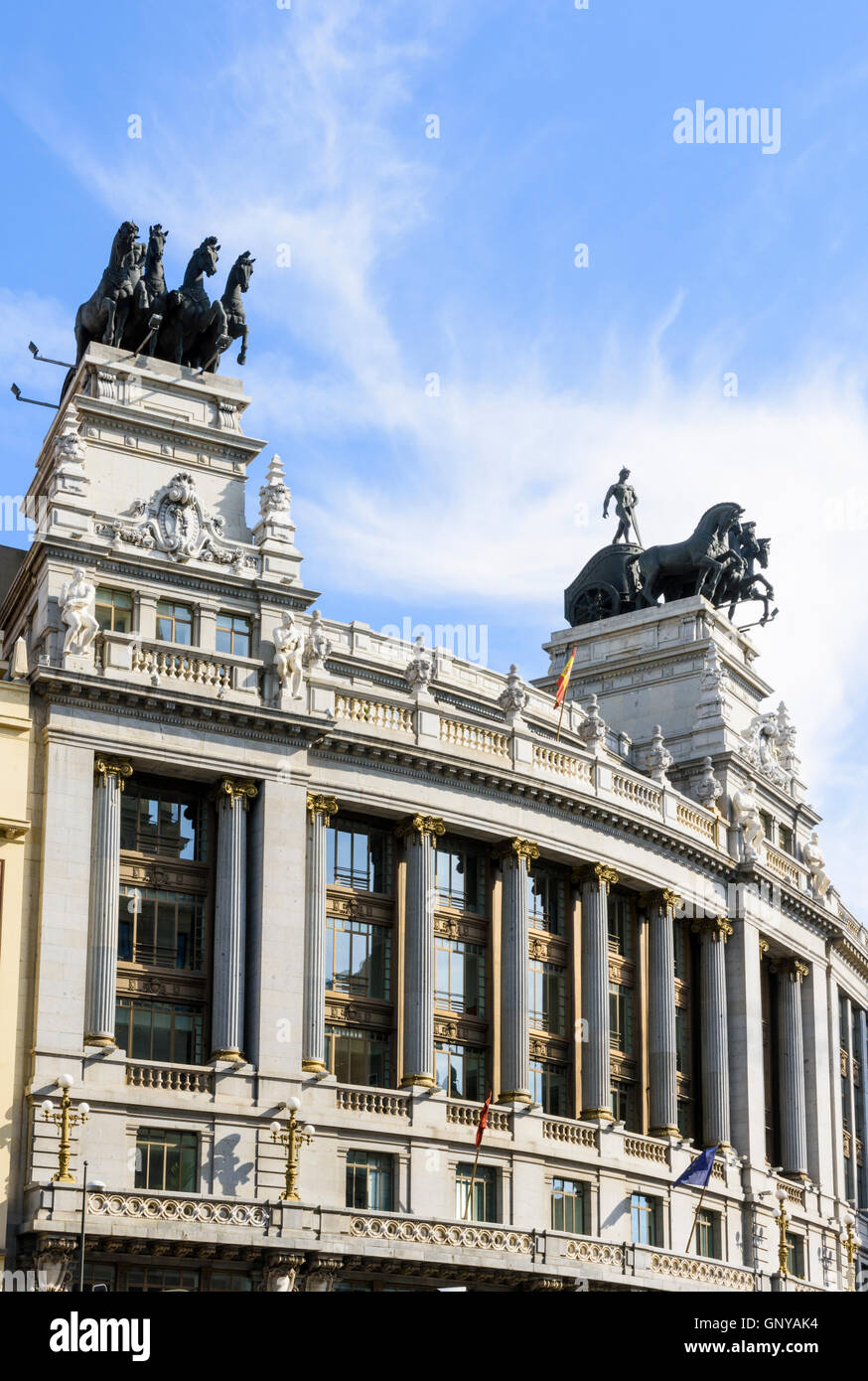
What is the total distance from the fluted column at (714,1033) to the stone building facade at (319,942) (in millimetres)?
133

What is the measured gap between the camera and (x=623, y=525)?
102750mm

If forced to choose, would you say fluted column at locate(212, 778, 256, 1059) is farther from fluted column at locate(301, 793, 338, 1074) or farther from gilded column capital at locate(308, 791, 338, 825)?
fluted column at locate(301, 793, 338, 1074)

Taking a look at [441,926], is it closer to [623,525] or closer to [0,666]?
[0,666]

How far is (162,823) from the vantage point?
68.8 metres

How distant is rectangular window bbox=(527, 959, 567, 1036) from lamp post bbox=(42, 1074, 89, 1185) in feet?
67.6

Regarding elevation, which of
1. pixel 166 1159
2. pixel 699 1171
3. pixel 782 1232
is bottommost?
pixel 782 1232

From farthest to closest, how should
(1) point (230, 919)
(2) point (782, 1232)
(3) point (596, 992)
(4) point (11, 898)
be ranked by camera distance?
(2) point (782, 1232)
(3) point (596, 992)
(1) point (230, 919)
(4) point (11, 898)

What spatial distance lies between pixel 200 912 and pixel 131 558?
38.6 ft

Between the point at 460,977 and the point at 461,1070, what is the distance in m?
3.29

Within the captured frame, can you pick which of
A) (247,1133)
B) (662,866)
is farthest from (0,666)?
(662,866)

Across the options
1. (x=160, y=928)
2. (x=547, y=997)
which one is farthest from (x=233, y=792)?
(x=547, y=997)

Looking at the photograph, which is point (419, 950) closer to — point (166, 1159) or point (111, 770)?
point (166, 1159)

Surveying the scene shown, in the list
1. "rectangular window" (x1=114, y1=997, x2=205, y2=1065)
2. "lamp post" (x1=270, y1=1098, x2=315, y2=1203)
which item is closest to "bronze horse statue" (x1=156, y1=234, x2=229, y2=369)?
"rectangular window" (x1=114, y1=997, x2=205, y2=1065)
